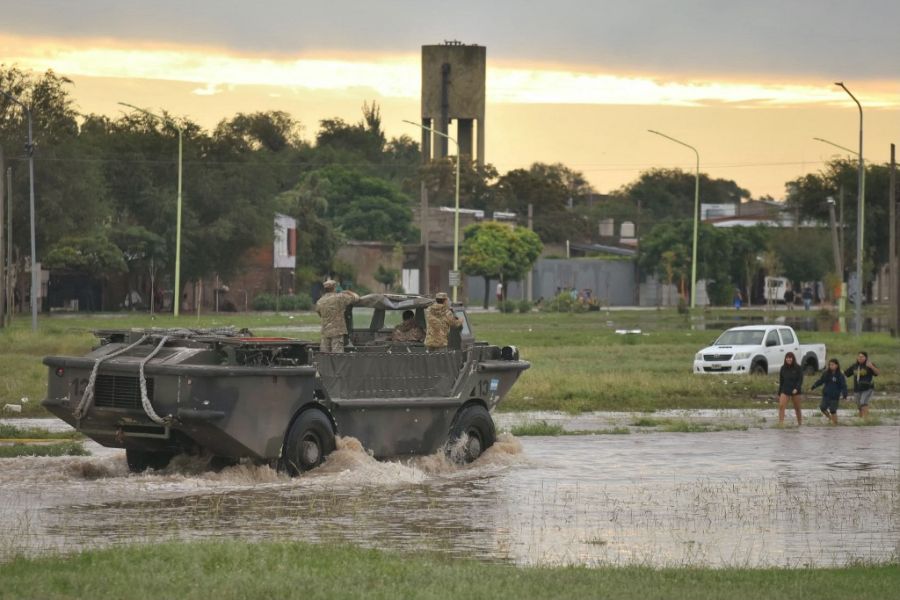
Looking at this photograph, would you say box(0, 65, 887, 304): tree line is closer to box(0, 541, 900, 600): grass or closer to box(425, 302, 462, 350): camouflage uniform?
box(425, 302, 462, 350): camouflage uniform

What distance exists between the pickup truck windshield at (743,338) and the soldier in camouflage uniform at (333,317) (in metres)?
19.4

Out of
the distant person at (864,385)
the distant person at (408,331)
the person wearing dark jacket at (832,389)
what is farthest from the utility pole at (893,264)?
the distant person at (408,331)

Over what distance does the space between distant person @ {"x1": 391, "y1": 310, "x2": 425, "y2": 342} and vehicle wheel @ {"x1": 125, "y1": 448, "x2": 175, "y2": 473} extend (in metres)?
3.64

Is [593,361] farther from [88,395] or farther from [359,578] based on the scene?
[359,578]

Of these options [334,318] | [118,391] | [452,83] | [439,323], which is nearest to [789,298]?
[452,83]

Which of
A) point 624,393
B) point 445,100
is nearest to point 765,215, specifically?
point 445,100

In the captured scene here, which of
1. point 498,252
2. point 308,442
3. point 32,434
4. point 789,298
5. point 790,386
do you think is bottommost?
point 32,434

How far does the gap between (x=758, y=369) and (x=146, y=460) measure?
72.4 ft

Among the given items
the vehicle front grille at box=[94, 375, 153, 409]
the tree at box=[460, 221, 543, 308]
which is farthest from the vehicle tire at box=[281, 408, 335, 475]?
the tree at box=[460, 221, 543, 308]

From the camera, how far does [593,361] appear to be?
4175 cm

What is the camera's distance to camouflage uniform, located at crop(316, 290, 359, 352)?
2111 centimetres

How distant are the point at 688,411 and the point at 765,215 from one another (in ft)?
364

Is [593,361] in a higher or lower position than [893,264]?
lower

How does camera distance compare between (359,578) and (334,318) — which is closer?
(359,578)
